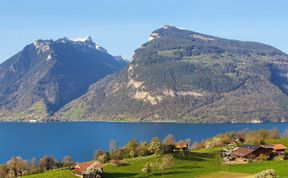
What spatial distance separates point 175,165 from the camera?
126 metres

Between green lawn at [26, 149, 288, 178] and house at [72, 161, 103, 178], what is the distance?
1499 millimetres

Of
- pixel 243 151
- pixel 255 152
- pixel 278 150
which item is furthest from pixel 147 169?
pixel 278 150

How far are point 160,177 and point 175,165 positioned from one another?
16185 millimetres

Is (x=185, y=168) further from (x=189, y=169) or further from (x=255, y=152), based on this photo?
(x=255, y=152)

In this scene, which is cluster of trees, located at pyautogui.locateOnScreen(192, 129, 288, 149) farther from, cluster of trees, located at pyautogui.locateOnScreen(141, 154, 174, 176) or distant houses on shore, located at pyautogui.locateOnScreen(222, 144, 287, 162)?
cluster of trees, located at pyautogui.locateOnScreen(141, 154, 174, 176)

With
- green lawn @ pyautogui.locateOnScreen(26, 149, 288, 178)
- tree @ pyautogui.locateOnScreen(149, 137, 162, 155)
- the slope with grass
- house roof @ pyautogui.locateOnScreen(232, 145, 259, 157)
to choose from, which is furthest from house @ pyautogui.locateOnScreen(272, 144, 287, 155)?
tree @ pyautogui.locateOnScreen(149, 137, 162, 155)

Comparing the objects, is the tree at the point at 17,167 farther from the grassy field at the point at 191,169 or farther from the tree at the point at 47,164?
the grassy field at the point at 191,169

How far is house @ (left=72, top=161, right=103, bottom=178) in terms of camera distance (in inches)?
4491

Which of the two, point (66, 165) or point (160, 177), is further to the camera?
point (66, 165)

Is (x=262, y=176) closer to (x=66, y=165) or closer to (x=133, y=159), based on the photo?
(x=133, y=159)

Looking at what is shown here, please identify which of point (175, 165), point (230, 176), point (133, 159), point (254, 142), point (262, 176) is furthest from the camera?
point (254, 142)

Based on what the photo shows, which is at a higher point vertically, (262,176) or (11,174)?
(262,176)

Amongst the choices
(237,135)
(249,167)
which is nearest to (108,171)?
(249,167)

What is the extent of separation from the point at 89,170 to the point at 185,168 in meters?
22.2
